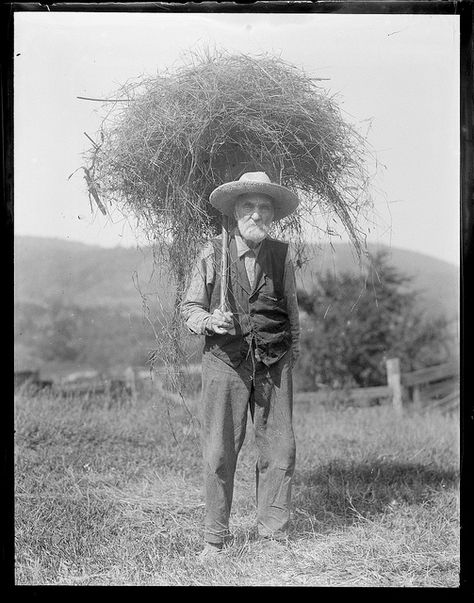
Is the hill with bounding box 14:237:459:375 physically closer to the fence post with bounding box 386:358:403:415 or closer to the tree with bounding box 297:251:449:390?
the tree with bounding box 297:251:449:390

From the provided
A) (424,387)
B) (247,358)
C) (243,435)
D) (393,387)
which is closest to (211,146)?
(247,358)

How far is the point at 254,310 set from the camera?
4.50 m

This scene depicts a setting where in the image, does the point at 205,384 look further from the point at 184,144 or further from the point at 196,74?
the point at 196,74

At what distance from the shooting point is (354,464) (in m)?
6.87

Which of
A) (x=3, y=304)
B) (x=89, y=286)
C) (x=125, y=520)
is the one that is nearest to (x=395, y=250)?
(x=89, y=286)

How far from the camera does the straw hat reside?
173 inches

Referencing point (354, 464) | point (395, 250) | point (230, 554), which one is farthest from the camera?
point (395, 250)

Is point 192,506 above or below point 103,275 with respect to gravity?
below

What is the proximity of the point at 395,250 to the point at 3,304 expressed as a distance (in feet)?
39.0

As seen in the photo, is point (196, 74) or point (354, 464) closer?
point (196, 74)

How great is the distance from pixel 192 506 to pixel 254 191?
273cm

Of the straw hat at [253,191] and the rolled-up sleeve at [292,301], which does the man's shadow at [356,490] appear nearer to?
the rolled-up sleeve at [292,301]

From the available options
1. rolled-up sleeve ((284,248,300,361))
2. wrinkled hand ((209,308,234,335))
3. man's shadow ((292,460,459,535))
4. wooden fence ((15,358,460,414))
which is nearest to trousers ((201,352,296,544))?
rolled-up sleeve ((284,248,300,361))

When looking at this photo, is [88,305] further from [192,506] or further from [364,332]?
[192,506]
